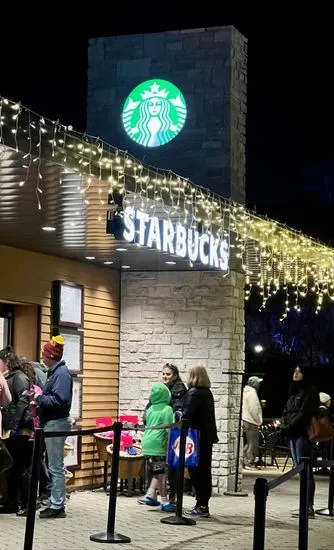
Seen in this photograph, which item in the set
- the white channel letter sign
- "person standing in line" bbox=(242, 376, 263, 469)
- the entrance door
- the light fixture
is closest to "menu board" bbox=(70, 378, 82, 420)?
the entrance door

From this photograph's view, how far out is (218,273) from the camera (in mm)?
14508

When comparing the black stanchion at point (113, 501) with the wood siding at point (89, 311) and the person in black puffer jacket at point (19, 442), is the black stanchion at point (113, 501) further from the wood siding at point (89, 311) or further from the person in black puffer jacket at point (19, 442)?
the wood siding at point (89, 311)

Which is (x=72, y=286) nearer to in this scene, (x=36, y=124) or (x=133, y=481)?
(x=133, y=481)

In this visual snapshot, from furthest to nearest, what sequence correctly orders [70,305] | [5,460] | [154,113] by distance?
[154,113] → [70,305] → [5,460]

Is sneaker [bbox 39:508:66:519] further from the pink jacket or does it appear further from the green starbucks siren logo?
the green starbucks siren logo

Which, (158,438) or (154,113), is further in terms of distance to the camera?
(154,113)

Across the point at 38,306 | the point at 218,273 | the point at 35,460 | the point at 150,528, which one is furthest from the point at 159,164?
the point at 35,460

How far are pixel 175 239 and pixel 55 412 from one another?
8.68 feet

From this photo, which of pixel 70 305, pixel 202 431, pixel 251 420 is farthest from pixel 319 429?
pixel 251 420

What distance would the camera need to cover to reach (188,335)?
579 inches

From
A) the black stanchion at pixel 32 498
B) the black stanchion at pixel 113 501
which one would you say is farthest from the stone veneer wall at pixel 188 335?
the black stanchion at pixel 32 498

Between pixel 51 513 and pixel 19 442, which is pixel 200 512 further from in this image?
pixel 19 442

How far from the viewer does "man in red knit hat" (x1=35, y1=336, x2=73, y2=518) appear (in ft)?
34.5

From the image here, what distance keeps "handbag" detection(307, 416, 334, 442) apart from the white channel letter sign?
2.38m
